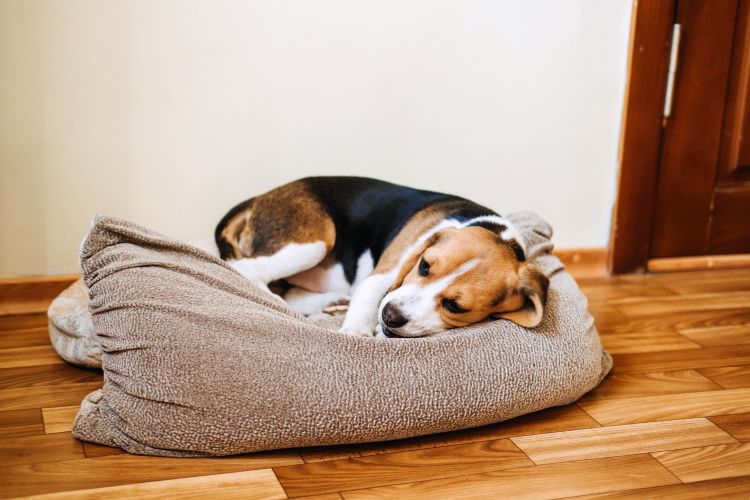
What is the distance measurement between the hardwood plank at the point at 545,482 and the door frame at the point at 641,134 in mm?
1907

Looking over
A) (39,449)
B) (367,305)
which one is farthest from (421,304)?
(39,449)

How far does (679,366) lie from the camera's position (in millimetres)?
2826

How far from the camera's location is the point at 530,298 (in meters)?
2.39

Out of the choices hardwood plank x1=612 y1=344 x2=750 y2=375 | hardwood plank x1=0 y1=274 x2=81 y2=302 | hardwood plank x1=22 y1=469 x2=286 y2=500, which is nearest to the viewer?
hardwood plank x1=22 y1=469 x2=286 y2=500

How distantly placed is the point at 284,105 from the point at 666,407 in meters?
1.90

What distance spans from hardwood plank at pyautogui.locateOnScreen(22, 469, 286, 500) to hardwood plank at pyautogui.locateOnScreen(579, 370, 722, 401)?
1099mm

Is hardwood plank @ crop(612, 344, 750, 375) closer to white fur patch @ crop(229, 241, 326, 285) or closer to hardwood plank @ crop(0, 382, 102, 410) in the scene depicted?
white fur patch @ crop(229, 241, 326, 285)

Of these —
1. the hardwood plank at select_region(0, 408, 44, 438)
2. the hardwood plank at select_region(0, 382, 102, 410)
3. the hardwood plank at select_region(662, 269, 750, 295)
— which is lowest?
the hardwood plank at select_region(0, 382, 102, 410)

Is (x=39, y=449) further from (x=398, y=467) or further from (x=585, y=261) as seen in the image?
(x=585, y=261)

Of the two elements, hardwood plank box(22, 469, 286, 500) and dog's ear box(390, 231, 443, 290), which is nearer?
hardwood plank box(22, 469, 286, 500)

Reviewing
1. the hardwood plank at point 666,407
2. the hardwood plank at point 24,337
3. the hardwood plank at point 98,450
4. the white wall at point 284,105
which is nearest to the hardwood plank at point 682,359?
the hardwood plank at point 666,407

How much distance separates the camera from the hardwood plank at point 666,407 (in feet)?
7.93

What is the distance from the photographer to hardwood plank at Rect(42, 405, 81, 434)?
2.23m

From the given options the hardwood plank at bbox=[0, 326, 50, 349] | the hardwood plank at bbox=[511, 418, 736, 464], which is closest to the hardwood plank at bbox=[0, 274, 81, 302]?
the hardwood plank at bbox=[0, 326, 50, 349]
